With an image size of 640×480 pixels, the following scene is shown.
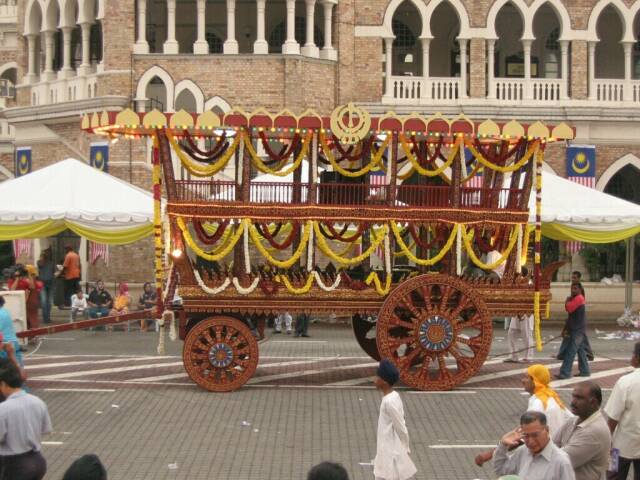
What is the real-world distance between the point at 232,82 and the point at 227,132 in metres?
12.0

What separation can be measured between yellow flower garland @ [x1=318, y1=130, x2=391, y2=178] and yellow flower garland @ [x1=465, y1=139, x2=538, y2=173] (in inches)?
45.8

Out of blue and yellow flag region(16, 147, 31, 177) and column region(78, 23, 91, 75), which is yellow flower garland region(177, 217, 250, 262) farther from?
blue and yellow flag region(16, 147, 31, 177)

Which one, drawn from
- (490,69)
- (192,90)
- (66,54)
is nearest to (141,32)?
(192,90)

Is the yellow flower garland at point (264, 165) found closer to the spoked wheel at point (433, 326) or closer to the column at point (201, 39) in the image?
the spoked wheel at point (433, 326)

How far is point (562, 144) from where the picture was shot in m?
30.7

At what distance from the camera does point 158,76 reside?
29641 millimetres

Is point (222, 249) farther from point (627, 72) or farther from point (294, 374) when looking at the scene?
point (627, 72)

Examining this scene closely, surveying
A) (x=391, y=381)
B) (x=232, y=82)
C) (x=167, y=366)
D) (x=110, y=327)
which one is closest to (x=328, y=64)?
(x=232, y=82)

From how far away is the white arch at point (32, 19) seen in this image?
33.1m

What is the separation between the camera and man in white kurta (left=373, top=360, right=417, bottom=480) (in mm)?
9844

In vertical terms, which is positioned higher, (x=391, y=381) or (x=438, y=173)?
(x=438, y=173)

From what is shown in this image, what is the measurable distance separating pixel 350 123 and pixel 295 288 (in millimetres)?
2346

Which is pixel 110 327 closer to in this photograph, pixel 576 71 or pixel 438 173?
pixel 438 173

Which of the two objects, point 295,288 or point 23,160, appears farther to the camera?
point 23,160
